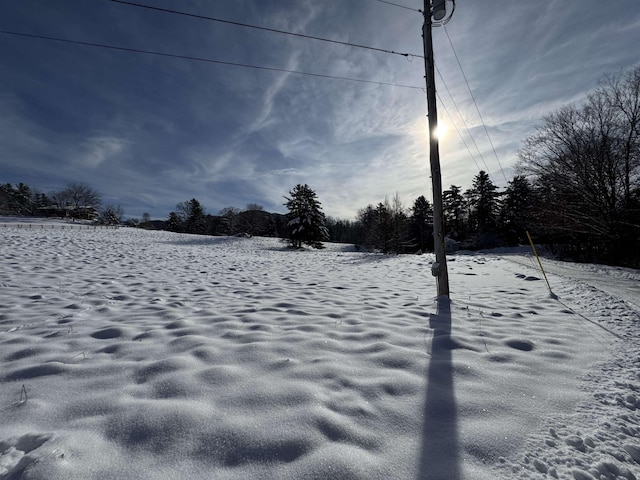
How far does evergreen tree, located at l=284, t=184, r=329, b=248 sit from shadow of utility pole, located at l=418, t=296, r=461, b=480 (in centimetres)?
2813

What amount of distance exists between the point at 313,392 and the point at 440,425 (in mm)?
944

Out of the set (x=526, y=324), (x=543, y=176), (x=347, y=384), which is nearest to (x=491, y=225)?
(x=543, y=176)

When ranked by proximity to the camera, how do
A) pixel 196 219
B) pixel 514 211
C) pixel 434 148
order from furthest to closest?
1. pixel 196 219
2. pixel 514 211
3. pixel 434 148

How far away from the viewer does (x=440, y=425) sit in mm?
1792

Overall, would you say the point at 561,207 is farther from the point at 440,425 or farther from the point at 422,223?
the point at 422,223

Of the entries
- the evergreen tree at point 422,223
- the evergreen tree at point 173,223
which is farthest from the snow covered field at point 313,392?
the evergreen tree at point 173,223

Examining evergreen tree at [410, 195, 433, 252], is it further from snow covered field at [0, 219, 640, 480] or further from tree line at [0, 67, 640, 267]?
snow covered field at [0, 219, 640, 480]

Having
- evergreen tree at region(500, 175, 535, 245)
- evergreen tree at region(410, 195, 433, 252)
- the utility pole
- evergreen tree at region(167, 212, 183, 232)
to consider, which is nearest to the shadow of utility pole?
the utility pole

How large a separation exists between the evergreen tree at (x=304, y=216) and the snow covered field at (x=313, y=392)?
26362mm

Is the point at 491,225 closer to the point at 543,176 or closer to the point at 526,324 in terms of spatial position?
the point at 543,176

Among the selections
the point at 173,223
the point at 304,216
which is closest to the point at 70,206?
the point at 173,223

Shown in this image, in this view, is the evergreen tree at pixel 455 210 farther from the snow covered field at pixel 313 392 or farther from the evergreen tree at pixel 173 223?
the evergreen tree at pixel 173 223

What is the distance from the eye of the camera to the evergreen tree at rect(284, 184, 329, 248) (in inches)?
1207

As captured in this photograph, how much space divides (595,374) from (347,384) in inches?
97.4
